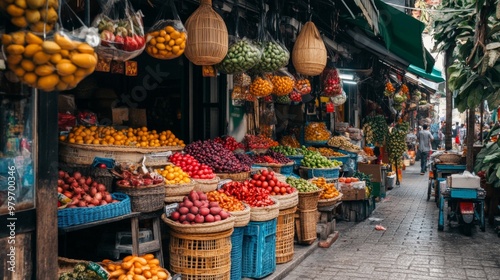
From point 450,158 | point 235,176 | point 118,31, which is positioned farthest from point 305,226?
point 450,158

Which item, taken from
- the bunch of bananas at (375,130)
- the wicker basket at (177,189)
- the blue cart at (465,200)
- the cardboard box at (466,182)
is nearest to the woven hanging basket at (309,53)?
the wicker basket at (177,189)

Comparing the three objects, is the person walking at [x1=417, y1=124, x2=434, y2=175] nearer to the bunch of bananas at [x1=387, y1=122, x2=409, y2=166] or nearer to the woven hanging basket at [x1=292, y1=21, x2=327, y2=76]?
the bunch of bananas at [x1=387, y1=122, x2=409, y2=166]

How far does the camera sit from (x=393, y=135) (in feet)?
55.2

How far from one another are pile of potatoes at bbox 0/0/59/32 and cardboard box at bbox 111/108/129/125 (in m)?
4.59

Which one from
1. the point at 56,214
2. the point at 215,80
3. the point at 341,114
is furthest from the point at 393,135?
the point at 56,214

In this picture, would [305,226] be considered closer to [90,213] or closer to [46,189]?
[90,213]

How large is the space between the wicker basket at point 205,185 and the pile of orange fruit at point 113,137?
821 millimetres

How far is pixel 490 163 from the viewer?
9.50m

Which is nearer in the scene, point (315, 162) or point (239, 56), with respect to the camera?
point (239, 56)

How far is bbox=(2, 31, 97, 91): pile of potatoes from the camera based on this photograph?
2537mm

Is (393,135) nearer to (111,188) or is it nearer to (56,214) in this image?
(111,188)

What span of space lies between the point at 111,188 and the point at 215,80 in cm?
428

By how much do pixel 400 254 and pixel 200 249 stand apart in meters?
3.82

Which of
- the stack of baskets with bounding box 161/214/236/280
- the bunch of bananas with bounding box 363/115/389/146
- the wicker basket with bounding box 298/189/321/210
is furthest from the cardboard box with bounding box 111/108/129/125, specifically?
the bunch of bananas with bounding box 363/115/389/146
